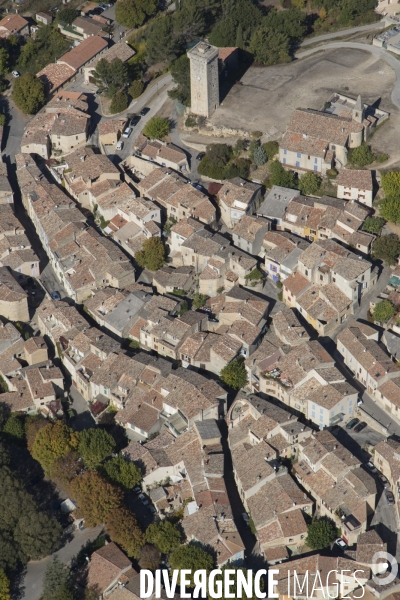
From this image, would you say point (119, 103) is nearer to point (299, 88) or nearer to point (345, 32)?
point (299, 88)

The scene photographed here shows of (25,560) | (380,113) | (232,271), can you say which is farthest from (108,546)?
(380,113)

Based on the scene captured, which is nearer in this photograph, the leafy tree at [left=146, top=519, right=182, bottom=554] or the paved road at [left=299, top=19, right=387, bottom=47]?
the leafy tree at [left=146, top=519, right=182, bottom=554]

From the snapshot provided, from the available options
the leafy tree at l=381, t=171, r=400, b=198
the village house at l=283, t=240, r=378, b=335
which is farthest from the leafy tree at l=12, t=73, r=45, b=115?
the leafy tree at l=381, t=171, r=400, b=198

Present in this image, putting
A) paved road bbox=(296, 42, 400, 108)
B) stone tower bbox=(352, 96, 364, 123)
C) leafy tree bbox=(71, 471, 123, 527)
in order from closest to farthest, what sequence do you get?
leafy tree bbox=(71, 471, 123, 527)
stone tower bbox=(352, 96, 364, 123)
paved road bbox=(296, 42, 400, 108)

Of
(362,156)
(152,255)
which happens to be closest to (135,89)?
(152,255)

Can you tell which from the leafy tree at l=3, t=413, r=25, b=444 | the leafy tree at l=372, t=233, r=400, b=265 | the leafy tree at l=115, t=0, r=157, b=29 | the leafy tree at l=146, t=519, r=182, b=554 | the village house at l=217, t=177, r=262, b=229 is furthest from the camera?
the leafy tree at l=115, t=0, r=157, b=29

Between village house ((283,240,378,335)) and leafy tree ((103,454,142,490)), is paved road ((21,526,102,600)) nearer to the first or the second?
leafy tree ((103,454,142,490))

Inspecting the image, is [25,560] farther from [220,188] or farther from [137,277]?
[220,188]
